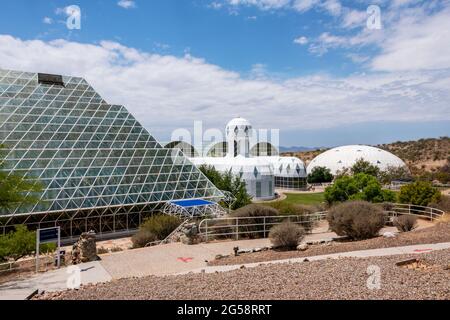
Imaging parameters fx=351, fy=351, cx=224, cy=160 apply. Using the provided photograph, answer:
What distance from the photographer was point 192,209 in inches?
971

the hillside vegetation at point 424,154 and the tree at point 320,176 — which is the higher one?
the hillside vegetation at point 424,154

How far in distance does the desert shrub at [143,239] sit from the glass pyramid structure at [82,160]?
17.4 ft

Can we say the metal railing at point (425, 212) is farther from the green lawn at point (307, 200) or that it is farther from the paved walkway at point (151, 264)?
the green lawn at point (307, 200)

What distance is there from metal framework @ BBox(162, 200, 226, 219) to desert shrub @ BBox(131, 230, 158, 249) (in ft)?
12.9

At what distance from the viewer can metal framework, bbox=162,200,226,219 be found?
23891 mm

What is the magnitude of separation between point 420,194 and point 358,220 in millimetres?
12799

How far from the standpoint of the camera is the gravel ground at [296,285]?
6.75 metres

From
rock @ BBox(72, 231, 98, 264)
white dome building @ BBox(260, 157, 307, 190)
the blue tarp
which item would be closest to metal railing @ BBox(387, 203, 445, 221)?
the blue tarp

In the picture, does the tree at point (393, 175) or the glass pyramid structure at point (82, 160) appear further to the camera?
the tree at point (393, 175)

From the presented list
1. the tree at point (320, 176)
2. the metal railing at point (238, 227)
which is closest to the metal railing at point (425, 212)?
the metal railing at point (238, 227)

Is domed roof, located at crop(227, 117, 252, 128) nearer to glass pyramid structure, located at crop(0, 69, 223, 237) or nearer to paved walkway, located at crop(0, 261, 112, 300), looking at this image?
glass pyramid structure, located at crop(0, 69, 223, 237)
